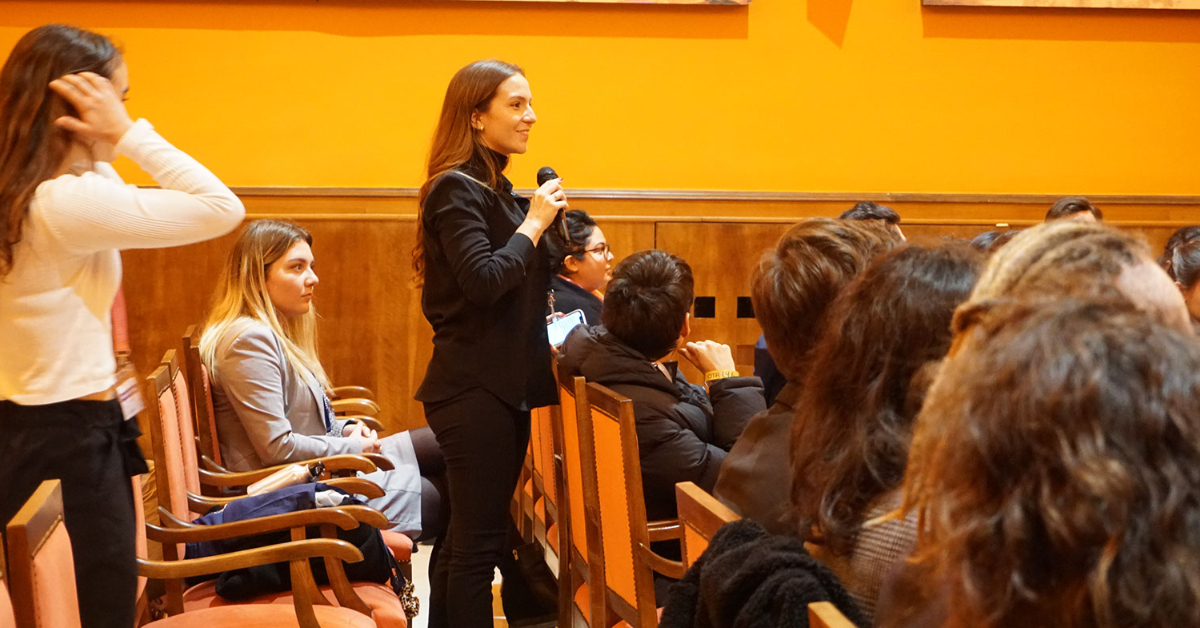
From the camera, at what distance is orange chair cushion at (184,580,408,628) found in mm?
2240

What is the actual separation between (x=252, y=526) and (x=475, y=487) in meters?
0.50

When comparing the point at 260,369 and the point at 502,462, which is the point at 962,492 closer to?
the point at 502,462

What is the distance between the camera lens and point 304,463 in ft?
9.01

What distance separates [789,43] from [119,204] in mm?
3827

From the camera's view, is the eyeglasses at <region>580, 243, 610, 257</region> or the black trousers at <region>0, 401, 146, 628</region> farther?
the eyeglasses at <region>580, 243, 610, 257</region>

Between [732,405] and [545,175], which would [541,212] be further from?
[732,405]

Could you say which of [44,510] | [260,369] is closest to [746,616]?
[44,510]

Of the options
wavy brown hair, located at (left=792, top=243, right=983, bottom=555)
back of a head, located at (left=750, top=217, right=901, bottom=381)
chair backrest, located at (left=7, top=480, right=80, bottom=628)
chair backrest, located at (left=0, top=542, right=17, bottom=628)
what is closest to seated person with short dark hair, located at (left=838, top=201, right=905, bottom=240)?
back of a head, located at (left=750, top=217, right=901, bottom=381)

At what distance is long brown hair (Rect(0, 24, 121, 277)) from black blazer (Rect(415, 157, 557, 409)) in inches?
36.1

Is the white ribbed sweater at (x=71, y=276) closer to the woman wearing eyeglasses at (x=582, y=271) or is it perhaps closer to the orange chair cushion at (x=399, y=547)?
the orange chair cushion at (x=399, y=547)

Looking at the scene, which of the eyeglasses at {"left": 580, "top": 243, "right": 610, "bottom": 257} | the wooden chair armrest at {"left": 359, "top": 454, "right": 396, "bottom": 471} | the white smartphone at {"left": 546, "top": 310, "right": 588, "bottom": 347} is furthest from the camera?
the eyeglasses at {"left": 580, "top": 243, "right": 610, "bottom": 257}

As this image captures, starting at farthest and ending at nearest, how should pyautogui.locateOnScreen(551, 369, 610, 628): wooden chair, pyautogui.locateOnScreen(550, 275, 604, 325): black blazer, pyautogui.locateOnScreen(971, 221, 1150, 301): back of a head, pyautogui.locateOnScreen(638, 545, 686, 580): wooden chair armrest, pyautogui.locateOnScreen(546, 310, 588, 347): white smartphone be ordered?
pyautogui.locateOnScreen(550, 275, 604, 325): black blazer
pyautogui.locateOnScreen(546, 310, 588, 347): white smartphone
pyautogui.locateOnScreen(551, 369, 610, 628): wooden chair
pyautogui.locateOnScreen(638, 545, 686, 580): wooden chair armrest
pyautogui.locateOnScreen(971, 221, 1150, 301): back of a head

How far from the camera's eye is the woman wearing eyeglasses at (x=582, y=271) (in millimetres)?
3977

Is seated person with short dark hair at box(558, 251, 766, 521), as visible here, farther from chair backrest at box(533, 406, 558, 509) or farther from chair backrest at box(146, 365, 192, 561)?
chair backrest at box(146, 365, 192, 561)
